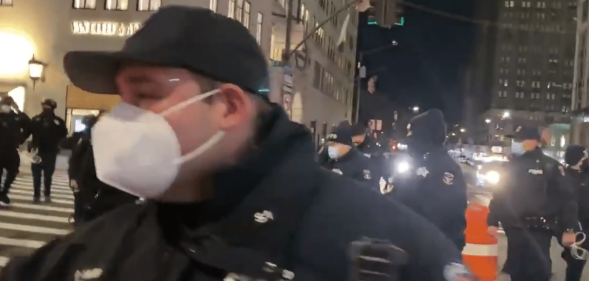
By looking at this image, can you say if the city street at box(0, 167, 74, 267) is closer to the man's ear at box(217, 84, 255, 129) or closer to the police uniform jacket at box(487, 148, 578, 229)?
the police uniform jacket at box(487, 148, 578, 229)

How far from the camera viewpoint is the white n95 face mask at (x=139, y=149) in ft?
6.09

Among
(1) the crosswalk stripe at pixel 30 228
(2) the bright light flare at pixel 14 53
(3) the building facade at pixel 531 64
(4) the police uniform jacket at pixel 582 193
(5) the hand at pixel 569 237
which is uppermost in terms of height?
(3) the building facade at pixel 531 64

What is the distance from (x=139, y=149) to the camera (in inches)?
77.3

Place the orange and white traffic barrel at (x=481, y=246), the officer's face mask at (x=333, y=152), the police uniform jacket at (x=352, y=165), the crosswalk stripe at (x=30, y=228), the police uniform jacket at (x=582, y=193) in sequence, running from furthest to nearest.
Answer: the crosswalk stripe at (x=30, y=228)
the officer's face mask at (x=333, y=152)
the police uniform jacket at (x=352, y=165)
the police uniform jacket at (x=582, y=193)
the orange and white traffic barrel at (x=481, y=246)

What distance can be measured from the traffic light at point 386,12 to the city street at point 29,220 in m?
8.26

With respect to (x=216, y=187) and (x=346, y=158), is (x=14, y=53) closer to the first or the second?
(x=346, y=158)

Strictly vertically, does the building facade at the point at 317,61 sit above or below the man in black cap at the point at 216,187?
above

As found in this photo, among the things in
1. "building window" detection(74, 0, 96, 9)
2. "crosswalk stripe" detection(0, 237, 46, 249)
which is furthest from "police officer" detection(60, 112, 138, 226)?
"building window" detection(74, 0, 96, 9)

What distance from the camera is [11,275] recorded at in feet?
6.45

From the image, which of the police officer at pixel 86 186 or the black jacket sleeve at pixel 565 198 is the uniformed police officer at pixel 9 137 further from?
the black jacket sleeve at pixel 565 198

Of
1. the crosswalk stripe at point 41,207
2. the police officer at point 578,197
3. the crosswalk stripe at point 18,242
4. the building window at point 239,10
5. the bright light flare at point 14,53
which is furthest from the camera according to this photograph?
the building window at point 239,10

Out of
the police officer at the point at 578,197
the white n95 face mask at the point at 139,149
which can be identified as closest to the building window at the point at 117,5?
the police officer at the point at 578,197

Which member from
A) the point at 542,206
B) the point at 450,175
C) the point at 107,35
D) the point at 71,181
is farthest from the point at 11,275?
the point at 107,35

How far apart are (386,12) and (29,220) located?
9.40 m
